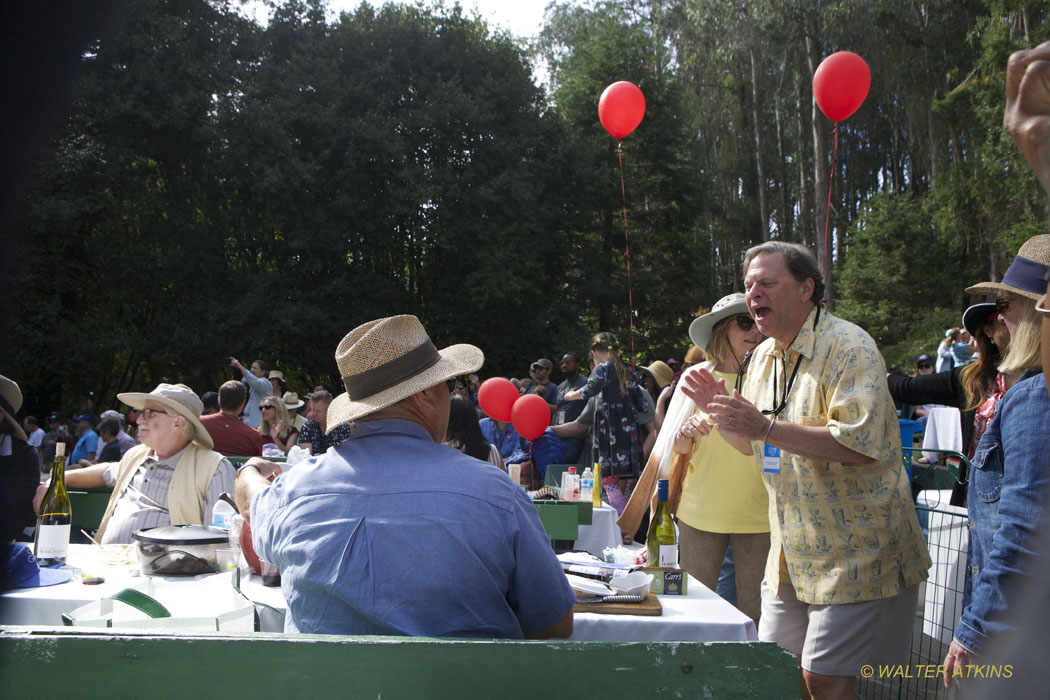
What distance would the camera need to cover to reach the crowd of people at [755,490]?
185 cm

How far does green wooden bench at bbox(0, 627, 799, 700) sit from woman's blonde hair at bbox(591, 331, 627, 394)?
585 centimetres

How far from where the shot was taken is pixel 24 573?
2.80m

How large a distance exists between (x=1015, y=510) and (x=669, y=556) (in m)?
1.11

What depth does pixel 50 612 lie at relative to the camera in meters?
2.71

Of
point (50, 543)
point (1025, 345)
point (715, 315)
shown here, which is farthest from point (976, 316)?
point (50, 543)

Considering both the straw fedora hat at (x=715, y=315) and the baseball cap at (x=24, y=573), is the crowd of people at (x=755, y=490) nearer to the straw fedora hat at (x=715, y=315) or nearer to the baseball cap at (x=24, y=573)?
the straw fedora hat at (x=715, y=315)

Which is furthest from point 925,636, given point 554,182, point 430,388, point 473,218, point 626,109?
point 554,182

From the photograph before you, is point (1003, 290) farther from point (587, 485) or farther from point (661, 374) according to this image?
point (661, 374)

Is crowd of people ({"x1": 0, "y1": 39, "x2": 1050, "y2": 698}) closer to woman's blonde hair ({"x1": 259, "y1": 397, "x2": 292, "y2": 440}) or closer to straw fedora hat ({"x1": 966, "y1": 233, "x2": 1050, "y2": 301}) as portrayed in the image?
straw fedora hat ({"x1": 966, "y1": 233, "x2": 1050, "y2": 301})

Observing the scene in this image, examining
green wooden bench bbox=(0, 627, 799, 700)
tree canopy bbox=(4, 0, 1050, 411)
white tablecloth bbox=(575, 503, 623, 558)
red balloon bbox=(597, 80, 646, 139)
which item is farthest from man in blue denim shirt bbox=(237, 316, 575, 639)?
tree canopy bbox=(4, 0, 1050, 411)

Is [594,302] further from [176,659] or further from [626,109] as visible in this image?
[176,659]

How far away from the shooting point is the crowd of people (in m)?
1.85

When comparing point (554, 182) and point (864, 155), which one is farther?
point (864, 155)

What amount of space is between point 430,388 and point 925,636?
403 cm
